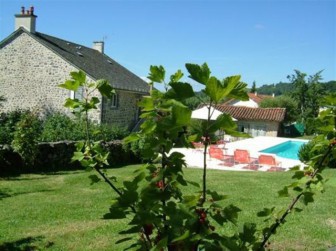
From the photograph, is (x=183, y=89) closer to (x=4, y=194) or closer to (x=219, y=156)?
(x=4, y=194)

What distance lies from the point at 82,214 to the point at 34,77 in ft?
64.0

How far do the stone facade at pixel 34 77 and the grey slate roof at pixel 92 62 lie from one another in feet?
1.20

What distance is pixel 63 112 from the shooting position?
25.5m

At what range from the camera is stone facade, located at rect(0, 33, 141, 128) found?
2545 cm

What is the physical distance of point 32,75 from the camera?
26094 mm

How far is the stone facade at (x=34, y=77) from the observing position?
1002 inches

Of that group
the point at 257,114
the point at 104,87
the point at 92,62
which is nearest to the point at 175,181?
the point at 104,87

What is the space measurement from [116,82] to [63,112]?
4363 mm

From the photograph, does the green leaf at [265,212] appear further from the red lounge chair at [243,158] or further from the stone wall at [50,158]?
the red lounge chair at [243,158]

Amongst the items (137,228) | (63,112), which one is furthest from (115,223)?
(63,112)

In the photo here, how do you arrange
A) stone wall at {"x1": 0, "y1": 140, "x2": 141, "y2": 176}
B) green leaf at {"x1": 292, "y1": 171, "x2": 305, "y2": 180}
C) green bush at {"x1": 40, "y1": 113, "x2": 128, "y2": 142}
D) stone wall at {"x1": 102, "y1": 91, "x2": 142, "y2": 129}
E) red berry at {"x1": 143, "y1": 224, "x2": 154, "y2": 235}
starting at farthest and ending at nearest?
stone wall at {"x1": 102, "y1": 91, "x2": 142, "y2": 129}
green bush at {"x1": 40, "y1": 113, "x2": 128, "y2": 142}
stone wall at {"x1": 0, "y1": 140, "x2": 141, "y2": 176}
green leaf at {"x1": 292, "y1": 171, "x2": 305, "y2": 180}
red berry at {"x1": 143, "y1": 224, "x2": 154, "y2": 235}

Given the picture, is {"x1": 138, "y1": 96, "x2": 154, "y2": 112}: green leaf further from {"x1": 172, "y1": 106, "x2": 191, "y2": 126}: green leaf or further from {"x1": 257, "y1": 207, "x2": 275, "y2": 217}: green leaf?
{"x1": 257, "y1": 207, "x2": 275, "y2": 217}: green leaf

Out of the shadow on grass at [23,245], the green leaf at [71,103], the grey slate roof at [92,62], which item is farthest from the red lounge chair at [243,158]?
the green leaf at [71,103]

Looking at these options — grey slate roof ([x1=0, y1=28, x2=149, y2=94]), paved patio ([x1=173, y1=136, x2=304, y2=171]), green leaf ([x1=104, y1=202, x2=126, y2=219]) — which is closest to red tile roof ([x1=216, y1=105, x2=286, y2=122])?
paved patio ([x1=173, y1=136, x2=304, y2=171])
